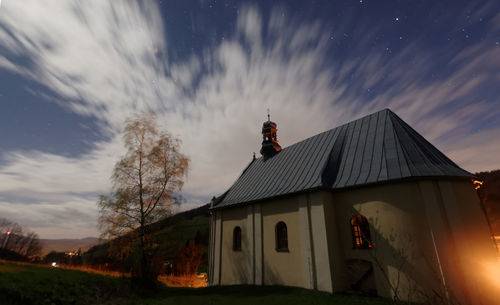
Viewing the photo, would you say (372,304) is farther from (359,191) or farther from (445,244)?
(359,191)

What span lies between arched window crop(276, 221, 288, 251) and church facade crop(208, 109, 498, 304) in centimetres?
6

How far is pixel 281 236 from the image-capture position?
625 inches

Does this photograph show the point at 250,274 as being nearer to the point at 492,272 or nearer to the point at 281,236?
the point at 281,236

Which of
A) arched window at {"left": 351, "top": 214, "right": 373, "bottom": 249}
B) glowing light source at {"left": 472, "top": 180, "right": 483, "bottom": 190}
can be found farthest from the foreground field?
glowing light source at {"left": 472, "top": 180, "right": 483, "bottom": 190}

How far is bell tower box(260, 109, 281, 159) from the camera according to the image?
24094mm

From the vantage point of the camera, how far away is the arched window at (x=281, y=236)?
15.5 m

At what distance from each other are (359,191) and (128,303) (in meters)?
A: 13.1

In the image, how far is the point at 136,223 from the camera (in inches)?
583

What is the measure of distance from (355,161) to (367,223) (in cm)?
376

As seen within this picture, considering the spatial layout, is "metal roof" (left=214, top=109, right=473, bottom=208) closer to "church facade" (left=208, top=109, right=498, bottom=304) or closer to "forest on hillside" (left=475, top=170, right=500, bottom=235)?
"church facade" (left=208, top=109, right=498, bottom=304)

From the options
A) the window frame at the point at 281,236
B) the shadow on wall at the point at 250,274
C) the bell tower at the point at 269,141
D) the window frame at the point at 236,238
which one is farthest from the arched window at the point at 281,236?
the bell tower at the point at 269,141

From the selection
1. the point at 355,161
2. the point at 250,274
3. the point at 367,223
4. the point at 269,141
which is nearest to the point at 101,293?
the point at 250,274

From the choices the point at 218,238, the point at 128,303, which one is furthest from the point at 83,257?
the point at 128,303

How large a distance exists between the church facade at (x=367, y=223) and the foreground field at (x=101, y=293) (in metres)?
1.26
